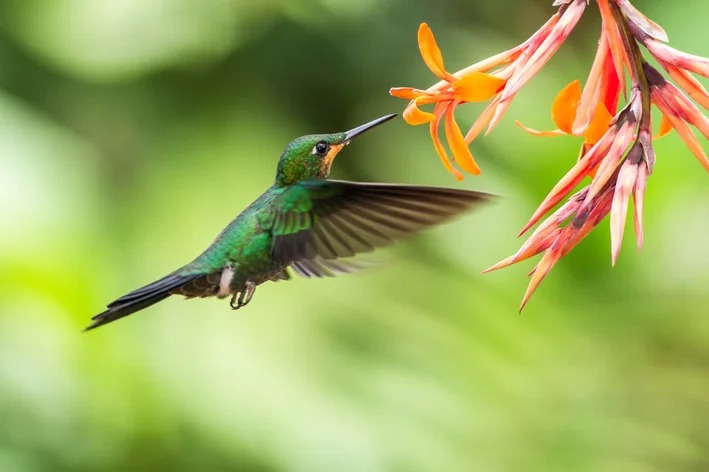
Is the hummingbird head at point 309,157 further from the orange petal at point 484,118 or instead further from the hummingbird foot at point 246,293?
the orange petal at point 484,118

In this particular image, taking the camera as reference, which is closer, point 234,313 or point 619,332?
point 619,332

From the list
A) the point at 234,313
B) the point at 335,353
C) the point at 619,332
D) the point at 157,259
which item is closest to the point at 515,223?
the point at 619,332

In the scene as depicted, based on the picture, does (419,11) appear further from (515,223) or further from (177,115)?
(515,223)

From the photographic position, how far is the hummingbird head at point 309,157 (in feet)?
3.58

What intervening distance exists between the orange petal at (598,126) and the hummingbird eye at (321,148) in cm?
41

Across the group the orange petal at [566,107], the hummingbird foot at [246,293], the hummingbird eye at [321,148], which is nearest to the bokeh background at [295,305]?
the hummingbird foot at [246,293]

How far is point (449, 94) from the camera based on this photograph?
32.6 inches

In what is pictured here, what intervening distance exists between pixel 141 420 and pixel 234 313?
458 mm

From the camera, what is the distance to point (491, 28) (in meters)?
Result: 3.29

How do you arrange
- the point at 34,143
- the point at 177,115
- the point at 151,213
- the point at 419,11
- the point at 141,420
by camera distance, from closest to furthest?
the point at 141,420, the point at 34,143, the point at 151,213, the point at 177,115, the point at 419,11

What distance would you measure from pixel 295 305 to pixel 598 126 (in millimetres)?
1800

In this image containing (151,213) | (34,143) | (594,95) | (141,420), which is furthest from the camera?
(151,213)

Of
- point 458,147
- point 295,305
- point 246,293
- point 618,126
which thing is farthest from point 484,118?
point 295,305

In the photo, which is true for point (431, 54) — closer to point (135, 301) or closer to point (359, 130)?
point (359, 130)
